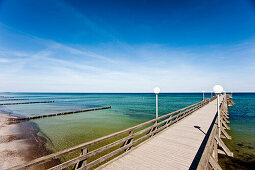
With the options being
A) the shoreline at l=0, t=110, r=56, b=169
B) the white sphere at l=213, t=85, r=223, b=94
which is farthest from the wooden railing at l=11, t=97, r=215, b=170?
the white sphere at l=213, t=85, r=223, b=94

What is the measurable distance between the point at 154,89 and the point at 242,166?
6.30m

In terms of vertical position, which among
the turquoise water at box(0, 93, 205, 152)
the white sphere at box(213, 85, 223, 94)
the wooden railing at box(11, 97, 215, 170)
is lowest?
the turquoise water at box(0, 93, 205, 152)

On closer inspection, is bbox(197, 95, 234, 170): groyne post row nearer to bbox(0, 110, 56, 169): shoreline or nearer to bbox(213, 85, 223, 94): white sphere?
bbox(213, 85, 223, 94): white sphere

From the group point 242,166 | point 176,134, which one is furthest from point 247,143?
point 176,134

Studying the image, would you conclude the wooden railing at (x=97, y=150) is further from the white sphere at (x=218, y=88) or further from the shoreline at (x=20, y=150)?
the white sphere at (x=218, y=88)

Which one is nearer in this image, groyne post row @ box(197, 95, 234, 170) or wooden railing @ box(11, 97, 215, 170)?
wooden railing @ box(11, 97, 215, 170)

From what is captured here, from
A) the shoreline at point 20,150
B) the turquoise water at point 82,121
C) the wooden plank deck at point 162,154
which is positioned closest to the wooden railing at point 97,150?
the wooden plank deck at point 162,154

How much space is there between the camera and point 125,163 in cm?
463

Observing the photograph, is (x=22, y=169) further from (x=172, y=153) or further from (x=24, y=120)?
(x=24, y=120)

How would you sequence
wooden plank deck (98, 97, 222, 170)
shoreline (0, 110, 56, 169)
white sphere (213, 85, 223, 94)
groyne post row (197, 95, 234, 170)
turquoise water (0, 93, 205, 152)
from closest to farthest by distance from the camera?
groyne post row (197, 95, 234, 170), wooden plank deck (98, 97, 222, 170), white sphere (213, 85, 223, 94), shoreline (0, 110, 56, 169), turquoise water (0, 93, 205, 152)

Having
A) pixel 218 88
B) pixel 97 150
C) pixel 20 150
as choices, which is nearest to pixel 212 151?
pixel 218 88

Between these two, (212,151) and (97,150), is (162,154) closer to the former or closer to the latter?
(212,151)

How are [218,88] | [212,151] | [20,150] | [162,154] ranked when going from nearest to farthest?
[162,154] < [212,151] < [218,88] < [20,150]

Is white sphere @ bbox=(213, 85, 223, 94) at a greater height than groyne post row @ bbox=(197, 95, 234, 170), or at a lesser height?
greater
